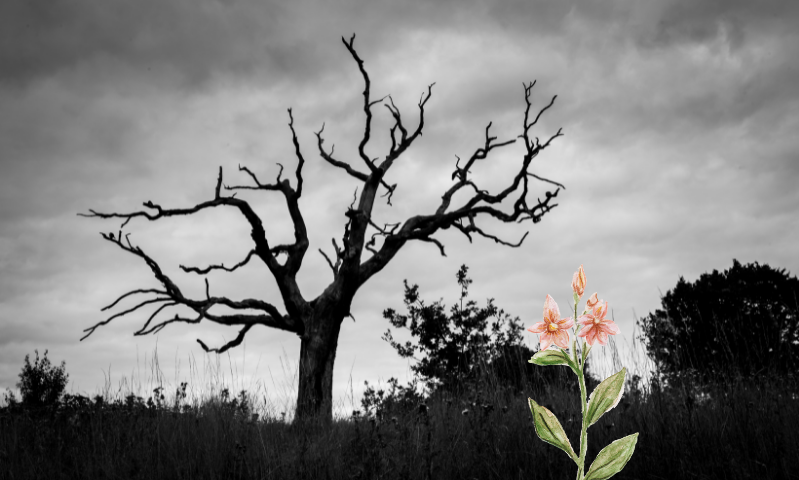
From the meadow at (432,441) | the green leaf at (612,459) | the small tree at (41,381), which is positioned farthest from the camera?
the small tree at (41,381)

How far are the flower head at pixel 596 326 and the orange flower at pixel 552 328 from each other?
26mm

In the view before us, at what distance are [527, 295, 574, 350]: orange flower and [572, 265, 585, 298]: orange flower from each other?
0.05 meters

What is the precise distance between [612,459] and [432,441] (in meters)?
5.00

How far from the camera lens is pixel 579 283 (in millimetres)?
889

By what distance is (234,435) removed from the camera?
6195 millimetres

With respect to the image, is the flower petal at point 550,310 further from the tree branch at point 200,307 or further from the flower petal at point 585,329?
the tree branch at point 200,307

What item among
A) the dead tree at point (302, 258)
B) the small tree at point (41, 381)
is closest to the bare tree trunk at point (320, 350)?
the dead tree at point (302, 258)

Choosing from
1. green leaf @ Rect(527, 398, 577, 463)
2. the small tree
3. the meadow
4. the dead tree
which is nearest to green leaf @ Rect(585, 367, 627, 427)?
green leaf @ Rect(527, 398, 577, 463)

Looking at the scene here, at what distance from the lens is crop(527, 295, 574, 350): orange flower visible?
2.98 ft

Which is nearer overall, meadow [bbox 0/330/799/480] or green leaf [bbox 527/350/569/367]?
green leaf [bbox 527/350/569/367]

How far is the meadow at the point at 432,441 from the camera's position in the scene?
481 centimetres

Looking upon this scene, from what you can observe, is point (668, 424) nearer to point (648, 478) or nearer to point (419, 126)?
point (648, 478)

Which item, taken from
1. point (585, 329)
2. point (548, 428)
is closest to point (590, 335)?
point (585, 329)

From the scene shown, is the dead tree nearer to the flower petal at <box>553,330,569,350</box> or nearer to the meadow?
the meadow
